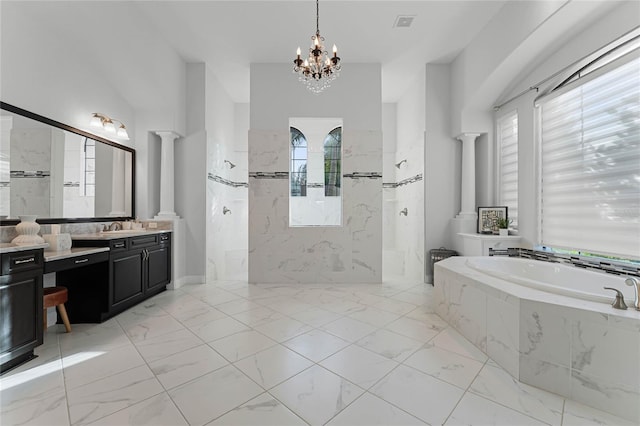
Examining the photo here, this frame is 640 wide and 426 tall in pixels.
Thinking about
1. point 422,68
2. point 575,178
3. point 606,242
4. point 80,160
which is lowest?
point 606,242

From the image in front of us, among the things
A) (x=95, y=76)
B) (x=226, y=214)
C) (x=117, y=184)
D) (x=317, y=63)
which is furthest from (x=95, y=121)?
(x=317, y=63)

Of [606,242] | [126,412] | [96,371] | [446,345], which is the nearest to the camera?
[126,412]

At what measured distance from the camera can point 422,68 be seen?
14.0 feet

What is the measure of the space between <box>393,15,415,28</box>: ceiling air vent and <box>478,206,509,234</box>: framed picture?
8.47ft

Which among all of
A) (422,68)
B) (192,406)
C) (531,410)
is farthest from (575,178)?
(192,406)

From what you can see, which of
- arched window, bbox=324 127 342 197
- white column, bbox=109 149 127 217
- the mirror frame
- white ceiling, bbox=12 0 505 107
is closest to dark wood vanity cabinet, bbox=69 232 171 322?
the mirror frame

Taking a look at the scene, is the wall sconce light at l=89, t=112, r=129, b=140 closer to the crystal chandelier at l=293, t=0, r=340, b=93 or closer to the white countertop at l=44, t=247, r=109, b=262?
the white countertop at l=44, t=247, r=109, b=262

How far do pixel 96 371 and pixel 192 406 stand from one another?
87 centimetres

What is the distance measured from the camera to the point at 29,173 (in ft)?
7.91

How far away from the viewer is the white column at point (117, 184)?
3.44 meters

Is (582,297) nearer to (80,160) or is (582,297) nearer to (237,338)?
(237,338)

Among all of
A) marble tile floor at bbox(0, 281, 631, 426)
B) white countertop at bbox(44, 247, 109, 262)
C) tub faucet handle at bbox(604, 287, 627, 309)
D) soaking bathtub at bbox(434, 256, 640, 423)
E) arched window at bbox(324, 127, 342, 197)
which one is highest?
arched window at bbox(324, 127, 342, 197)

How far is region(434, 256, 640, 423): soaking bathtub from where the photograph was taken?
1.45 metres

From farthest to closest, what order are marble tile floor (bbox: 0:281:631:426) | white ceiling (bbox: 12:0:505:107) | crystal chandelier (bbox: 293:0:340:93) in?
white ceiling (bbox: 12:0:505:107)
crystal chandelier (bbox: 293:0:340:93)
marble tile floor (bbox: 0:281:631:426)
